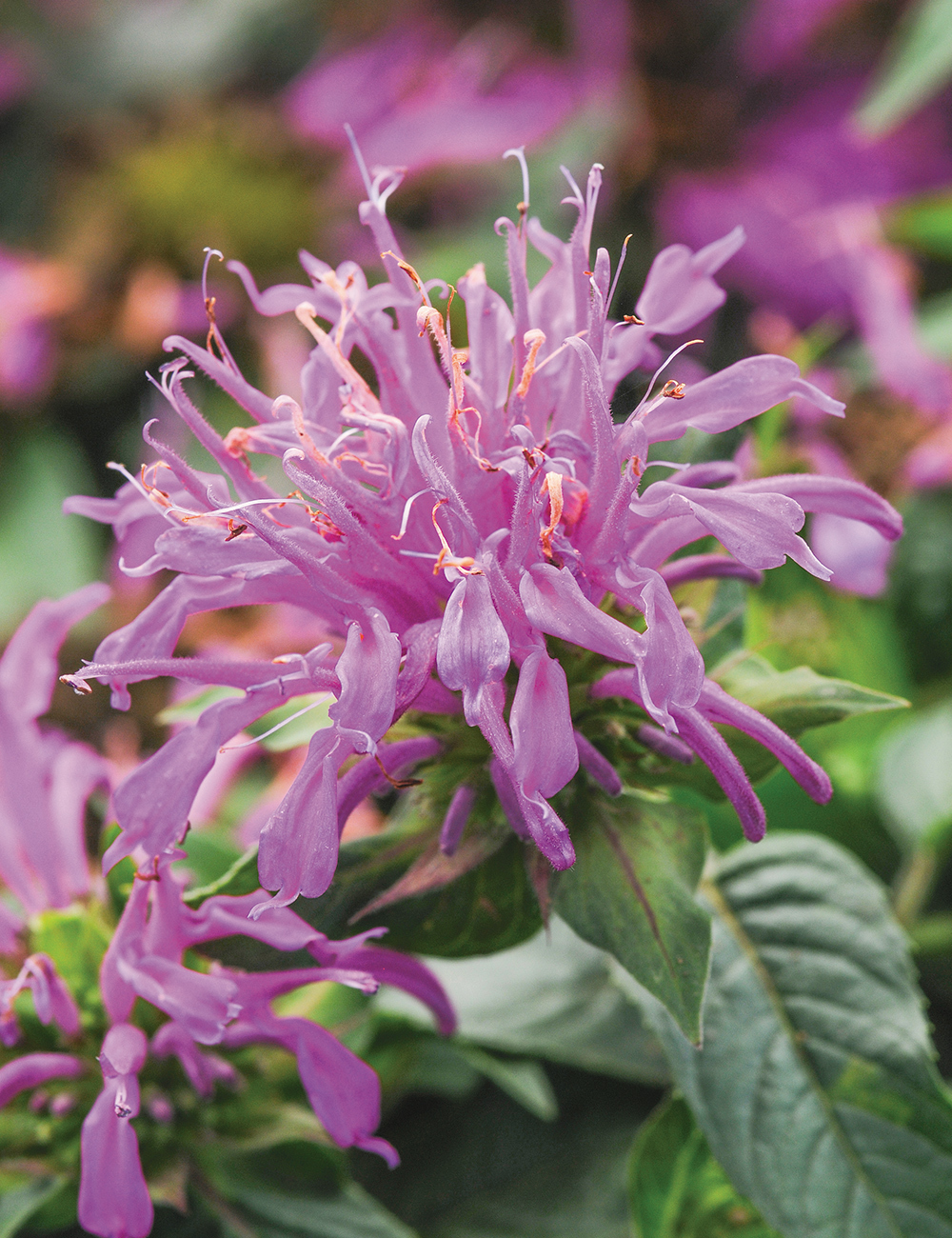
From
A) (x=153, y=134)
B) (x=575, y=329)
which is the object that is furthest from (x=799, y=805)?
(x=153, y=134)

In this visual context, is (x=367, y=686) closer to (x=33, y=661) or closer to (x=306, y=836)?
(x=306, y=836)

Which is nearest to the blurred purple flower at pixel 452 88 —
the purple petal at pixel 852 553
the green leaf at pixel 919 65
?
the green leaf at pixel 919 65

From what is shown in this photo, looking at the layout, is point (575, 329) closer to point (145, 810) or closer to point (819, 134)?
point (145, 810)

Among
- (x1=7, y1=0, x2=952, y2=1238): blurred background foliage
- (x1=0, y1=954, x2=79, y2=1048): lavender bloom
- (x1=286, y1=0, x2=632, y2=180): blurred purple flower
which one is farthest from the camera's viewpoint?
(x1=286, y1=0, x2=632, y2=180): blurred purple flower

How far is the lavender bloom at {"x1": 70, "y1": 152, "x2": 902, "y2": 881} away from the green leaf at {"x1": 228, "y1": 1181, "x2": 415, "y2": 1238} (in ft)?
0.58

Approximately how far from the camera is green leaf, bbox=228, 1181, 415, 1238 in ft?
1.28

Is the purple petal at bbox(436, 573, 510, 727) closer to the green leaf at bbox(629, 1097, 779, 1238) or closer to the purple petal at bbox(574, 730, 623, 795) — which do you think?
the purple petal at bbox(574, 730, 623, 795)

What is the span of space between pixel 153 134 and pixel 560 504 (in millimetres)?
938

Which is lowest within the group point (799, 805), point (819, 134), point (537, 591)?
point (799, 805)

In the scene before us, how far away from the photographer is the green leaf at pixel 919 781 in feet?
1.48

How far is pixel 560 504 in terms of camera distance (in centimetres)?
30

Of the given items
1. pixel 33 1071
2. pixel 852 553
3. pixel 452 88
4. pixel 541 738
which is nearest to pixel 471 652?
pixel 541 738

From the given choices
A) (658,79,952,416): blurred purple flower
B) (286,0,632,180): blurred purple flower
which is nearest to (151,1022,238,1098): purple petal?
(658,79,952,416): blurred purple flower

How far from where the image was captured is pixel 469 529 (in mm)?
298
